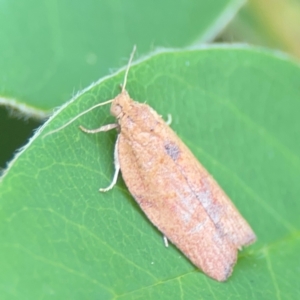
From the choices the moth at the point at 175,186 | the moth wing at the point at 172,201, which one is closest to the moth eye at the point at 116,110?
the moth at the point at 175,186

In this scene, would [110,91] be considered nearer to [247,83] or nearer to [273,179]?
[247,83]

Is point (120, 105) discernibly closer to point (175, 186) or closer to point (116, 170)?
point (116, 170)

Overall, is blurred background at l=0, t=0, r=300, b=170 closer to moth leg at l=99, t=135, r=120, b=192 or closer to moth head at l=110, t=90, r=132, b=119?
moth head at l=110, t=90, r=132, b=119

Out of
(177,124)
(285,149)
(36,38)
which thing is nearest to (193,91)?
(177,124)

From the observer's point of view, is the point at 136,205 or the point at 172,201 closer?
the point at 136,205

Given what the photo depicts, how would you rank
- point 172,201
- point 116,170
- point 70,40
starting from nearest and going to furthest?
point 116,170 < point 172,201 < point 70,40

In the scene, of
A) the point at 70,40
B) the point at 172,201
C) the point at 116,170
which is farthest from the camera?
the point at 70,40

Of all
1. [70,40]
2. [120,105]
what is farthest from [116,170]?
[70,40]
